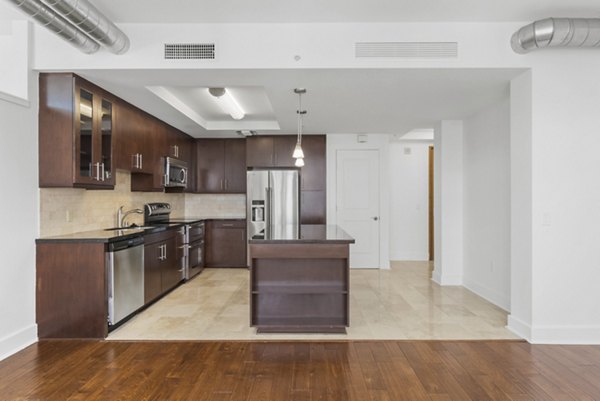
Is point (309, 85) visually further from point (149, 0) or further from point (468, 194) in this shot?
point (468, 194)

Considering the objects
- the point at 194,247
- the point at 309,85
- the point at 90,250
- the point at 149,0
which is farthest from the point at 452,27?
the point at 194,247

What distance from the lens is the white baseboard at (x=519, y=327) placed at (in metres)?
3.32

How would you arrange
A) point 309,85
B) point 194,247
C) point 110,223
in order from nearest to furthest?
point 309,85 → point 110,223 → point 194,247

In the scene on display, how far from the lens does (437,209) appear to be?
5637mm

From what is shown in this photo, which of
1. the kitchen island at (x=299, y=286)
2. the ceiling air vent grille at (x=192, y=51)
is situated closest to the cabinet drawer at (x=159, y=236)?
the kitchen island at (x=299, y=286)

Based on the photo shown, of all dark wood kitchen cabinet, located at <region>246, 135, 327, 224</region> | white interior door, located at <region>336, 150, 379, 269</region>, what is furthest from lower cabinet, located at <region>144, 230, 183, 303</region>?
white interior door, located at <region>336, 150, 379, 269</region>

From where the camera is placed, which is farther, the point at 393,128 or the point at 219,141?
the point at 219,141

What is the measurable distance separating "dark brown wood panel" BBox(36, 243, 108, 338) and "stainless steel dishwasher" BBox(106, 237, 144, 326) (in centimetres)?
9

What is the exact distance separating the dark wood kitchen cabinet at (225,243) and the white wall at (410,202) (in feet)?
10.4

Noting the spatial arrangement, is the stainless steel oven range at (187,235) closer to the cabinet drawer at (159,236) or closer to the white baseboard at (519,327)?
the cabinet drawer at (159,236)

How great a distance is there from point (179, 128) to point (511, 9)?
4.87 metres

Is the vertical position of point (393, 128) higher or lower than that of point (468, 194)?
higher

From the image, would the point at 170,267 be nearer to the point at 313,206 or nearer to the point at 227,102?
the point at 227,102

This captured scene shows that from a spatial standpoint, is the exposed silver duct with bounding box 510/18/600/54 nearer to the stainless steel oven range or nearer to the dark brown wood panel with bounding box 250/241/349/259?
the dark brown wood panel with bounding box 250/241/349/259
